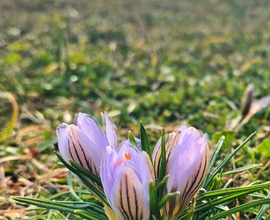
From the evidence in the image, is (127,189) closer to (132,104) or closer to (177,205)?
(177,205)

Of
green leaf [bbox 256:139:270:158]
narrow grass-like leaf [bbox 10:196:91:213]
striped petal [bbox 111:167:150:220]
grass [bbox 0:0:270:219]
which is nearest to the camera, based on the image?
striped petal [bbox 111:167:150:220]

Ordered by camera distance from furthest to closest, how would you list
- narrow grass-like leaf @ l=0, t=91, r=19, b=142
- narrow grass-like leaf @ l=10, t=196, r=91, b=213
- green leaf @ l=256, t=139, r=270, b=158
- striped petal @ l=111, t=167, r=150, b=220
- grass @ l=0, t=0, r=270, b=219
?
narrow grass-like leaf @ l=0, t=91, r=19, b=142
grass @ l=0, t=0, r=270, b=219
green leaf @ l=256, t=139, r=270, b=158
narrow grass-like leaf @ l=10, t=196, r=91, b=213
striped petal @ l=111, t=167, r=150, b=220

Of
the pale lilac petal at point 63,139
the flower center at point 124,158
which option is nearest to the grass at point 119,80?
the pale lilac petal at point 63,139

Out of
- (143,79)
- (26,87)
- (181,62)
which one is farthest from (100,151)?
(181,62)

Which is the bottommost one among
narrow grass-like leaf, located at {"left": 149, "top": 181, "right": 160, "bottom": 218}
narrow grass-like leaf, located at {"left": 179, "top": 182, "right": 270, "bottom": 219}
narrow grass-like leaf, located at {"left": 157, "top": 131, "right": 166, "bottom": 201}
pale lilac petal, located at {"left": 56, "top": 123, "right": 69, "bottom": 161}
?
narrow grass-like leaf, located at {"left": 179, "top": 182, "right": 270, "bottom": 219}

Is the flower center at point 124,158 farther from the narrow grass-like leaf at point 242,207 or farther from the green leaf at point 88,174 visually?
the narrow grass-like leaf at point 242,207

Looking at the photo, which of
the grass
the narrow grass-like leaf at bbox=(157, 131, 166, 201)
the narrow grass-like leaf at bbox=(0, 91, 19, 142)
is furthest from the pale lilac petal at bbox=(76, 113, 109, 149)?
the narrow grass-like leaf at bbox=(0, 91, 19, 142)

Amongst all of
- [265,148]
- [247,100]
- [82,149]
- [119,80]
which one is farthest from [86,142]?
[119,80]

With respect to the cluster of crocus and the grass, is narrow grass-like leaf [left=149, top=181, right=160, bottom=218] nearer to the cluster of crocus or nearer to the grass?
the cluster of crocus
